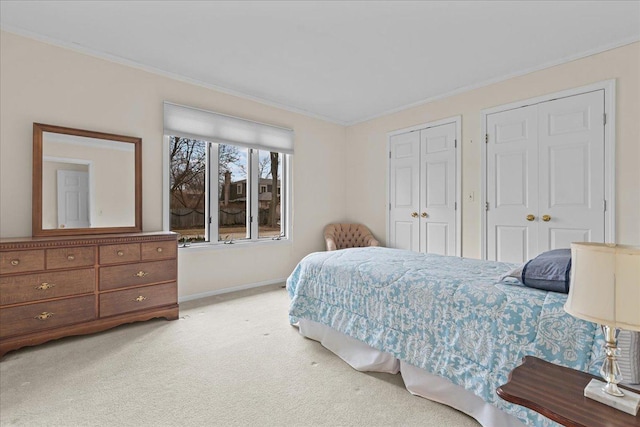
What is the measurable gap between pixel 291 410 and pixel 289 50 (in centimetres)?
304

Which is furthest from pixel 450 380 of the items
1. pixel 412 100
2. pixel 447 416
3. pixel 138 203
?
pixel 412 100

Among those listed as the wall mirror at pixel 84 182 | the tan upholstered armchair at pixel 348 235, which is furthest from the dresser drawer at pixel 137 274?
the tan upholstered armchair at pixel 348 235

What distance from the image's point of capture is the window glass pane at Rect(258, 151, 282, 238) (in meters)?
4.74

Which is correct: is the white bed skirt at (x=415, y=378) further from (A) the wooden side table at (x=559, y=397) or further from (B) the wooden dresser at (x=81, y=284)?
(B) the wooden dresser at (x=81, y=284)

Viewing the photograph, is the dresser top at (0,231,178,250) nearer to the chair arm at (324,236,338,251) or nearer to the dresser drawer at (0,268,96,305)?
the dresser drawer at (0,268,96,305)

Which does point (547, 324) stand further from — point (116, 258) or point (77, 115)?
point (77, 115)

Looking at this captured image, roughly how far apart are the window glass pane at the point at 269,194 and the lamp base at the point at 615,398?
4068 millimetres

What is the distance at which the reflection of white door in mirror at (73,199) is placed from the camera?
10.1ft

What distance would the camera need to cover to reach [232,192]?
439cm

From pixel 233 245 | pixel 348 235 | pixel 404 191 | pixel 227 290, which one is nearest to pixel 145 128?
pixel 233 245

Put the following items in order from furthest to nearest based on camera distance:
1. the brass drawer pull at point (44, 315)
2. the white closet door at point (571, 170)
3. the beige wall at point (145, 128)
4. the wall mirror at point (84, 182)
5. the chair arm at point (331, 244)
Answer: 1. the chair arm at point (331, 244)
2. the white closet door at point (571, 170)
3. the wall mirror at point (84, 182)
4. the beige wall at point (145, 128)
5. the brass drawer pull at point (44, 315)

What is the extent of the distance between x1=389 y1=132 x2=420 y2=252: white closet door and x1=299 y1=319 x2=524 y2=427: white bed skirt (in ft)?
8.25

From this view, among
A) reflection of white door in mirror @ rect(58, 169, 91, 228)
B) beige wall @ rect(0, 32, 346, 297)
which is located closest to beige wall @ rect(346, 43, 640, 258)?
beige wall @ rect(0, 32, 346, 297)

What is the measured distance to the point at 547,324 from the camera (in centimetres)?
153
